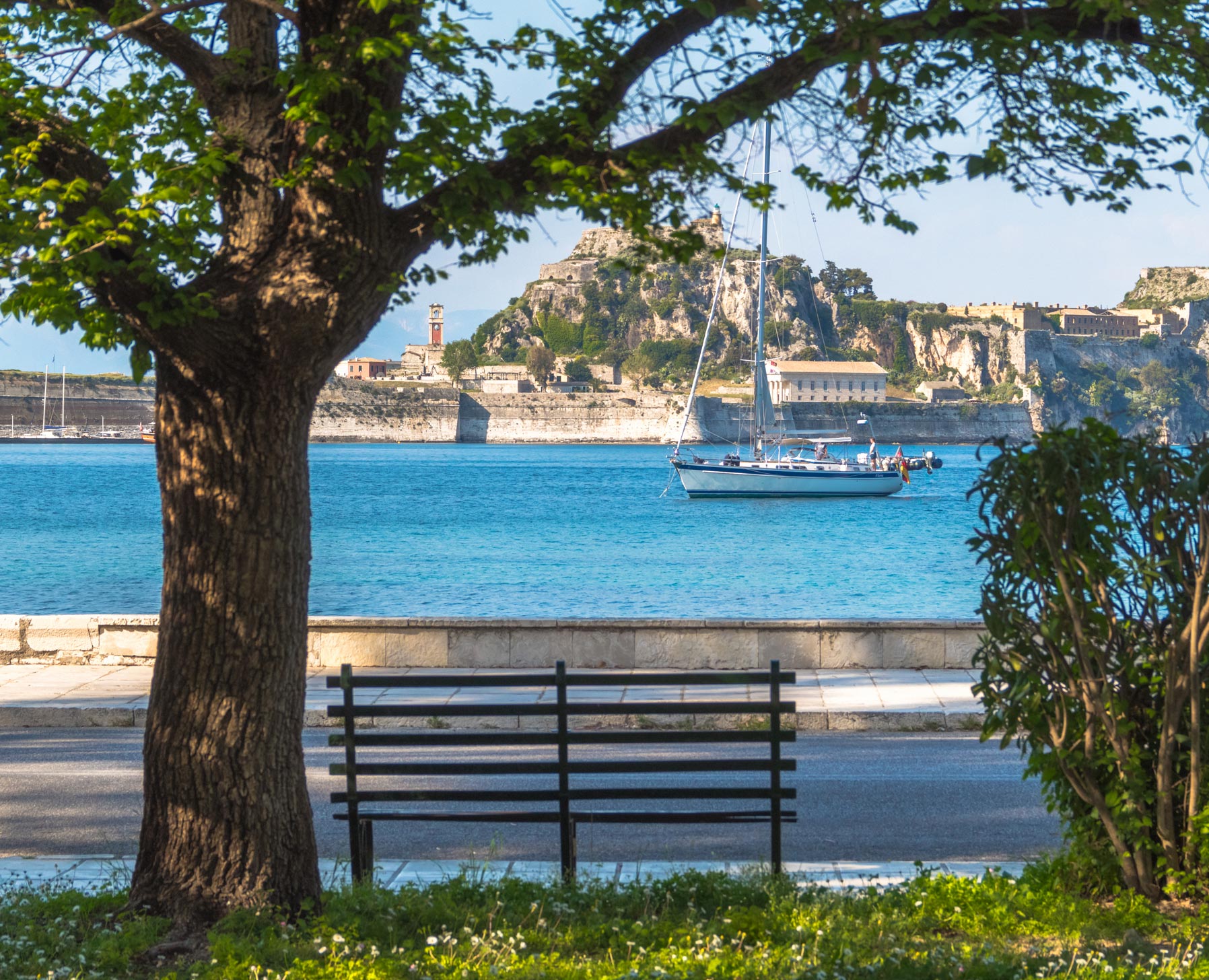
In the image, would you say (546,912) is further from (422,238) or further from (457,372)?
(457,372)

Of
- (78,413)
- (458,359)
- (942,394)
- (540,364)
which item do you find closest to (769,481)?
(942,394)

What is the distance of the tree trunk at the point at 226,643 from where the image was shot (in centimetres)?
483

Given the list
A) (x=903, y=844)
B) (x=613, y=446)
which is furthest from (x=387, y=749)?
(x=613, y=446)

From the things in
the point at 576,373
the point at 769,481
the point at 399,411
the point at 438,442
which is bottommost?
the point at 769,481

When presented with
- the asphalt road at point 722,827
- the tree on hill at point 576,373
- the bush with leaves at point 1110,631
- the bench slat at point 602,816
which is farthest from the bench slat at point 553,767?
the tree on hill at point 576,373

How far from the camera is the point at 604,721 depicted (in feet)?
34.3

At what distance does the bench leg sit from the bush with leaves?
2676 millimetres

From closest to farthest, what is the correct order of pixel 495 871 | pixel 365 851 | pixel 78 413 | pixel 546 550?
pixel 365 851, pixel 495 871, pixel 546 550, pixel 78 413

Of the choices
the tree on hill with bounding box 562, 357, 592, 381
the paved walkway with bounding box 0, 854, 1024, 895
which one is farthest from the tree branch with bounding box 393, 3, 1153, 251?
the tree on hill with bounding box 562, 357, 592, 381

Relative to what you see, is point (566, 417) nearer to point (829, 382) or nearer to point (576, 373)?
point (829, 382)

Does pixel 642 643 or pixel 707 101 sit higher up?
pixel 707 101

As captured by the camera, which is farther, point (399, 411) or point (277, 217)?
point (399, 411)

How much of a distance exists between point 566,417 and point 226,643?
153455mm

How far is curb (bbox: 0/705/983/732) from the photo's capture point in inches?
401
